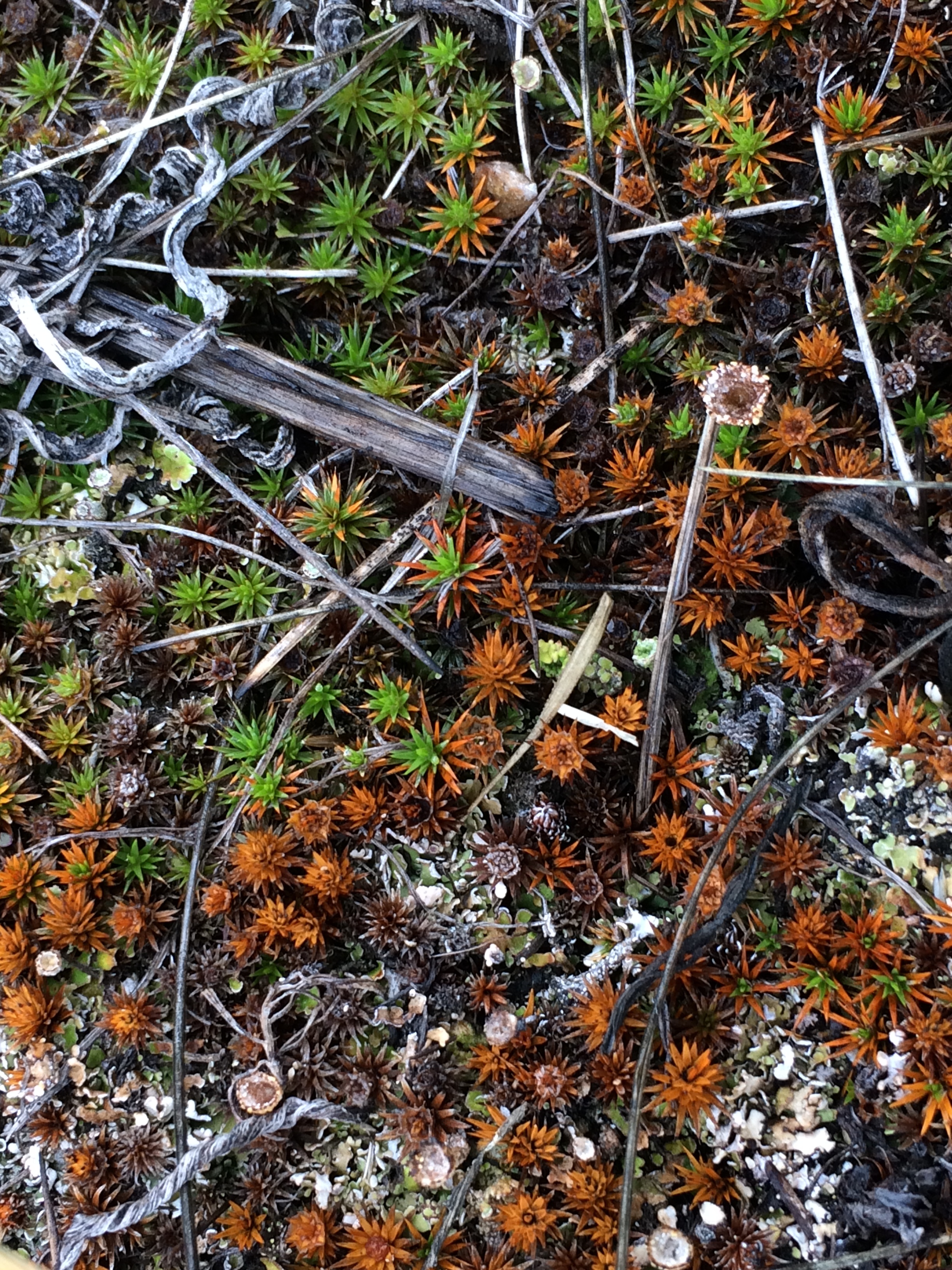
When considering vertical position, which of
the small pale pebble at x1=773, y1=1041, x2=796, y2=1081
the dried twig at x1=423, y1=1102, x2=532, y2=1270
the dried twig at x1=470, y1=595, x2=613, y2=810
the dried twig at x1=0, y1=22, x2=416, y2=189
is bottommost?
the dried twig at x1=423, y1=1102, x2=532, y2=1270

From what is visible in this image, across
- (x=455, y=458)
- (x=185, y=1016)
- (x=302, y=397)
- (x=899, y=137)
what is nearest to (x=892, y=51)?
Answer: (x=899, y=137)

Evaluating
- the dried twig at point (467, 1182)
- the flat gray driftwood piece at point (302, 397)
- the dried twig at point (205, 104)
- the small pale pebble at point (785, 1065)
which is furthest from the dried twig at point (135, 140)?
the small pale pebble at point (785, 1065)

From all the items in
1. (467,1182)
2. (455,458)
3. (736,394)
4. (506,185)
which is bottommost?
(467,1182)

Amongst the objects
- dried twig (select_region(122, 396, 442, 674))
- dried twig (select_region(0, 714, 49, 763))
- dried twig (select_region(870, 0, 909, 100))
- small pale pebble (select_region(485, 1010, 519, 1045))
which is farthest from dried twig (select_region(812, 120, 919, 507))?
dried twig (select_region(0, 714, 49, 763))

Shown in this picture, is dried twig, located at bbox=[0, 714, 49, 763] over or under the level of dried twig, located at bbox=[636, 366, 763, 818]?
under

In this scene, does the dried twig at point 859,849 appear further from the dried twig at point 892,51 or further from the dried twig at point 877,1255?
the dried twig at point 892,51

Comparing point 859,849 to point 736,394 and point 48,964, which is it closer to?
point 736,394

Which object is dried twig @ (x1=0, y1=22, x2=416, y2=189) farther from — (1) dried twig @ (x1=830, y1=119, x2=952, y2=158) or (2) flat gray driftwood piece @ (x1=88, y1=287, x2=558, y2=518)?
(1) dried twig @ (x1=830, y1=119, x2=952, y2=158)
